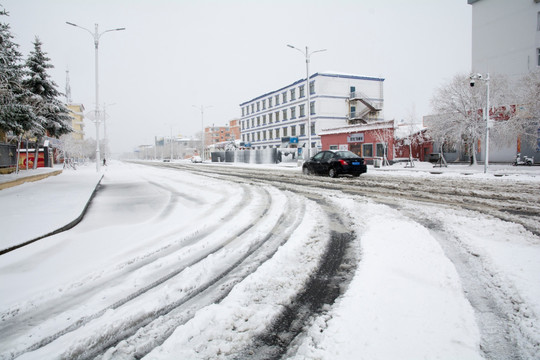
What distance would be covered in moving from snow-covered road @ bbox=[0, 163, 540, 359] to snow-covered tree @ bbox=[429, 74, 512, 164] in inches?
791

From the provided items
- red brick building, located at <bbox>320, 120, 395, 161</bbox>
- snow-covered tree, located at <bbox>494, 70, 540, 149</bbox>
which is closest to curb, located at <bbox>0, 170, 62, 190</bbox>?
red brick building, located at <bbox>320, 120, 395, 161</bbox>

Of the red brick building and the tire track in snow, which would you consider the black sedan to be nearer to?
the tire track in snow

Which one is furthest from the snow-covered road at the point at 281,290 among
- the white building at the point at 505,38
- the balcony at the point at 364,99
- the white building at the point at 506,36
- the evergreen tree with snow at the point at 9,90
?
the balcony at the point at 364,99

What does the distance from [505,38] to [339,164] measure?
32.5 m

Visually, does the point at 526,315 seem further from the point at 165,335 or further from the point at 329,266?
the point at 165,335

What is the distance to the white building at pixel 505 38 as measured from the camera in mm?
29419

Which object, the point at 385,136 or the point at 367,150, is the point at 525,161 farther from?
the point at 367,150

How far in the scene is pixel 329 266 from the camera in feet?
11.1

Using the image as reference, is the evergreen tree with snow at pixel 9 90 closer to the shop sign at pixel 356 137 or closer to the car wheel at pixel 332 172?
the car wheel at pixel 332 172

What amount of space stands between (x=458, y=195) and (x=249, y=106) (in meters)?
63.8

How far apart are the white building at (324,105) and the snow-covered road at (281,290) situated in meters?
39.6

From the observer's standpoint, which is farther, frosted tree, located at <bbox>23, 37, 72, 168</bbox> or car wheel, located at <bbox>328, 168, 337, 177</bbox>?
frosted tree, located at <bbox>23, 37, 72, 168</bbox>

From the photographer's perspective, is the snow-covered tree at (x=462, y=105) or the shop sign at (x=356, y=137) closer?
the snow-covered tree at (x=462, y=105)

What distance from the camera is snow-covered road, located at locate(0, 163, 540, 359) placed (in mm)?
2045
